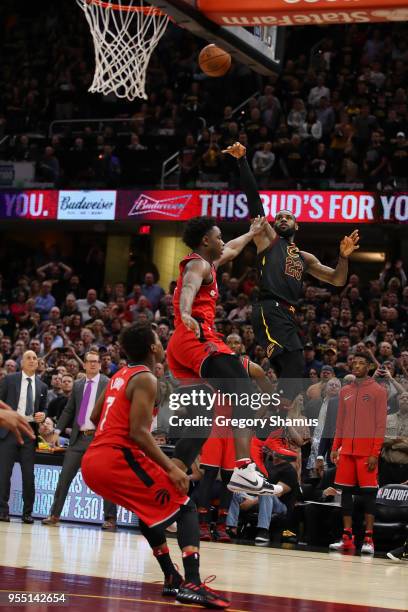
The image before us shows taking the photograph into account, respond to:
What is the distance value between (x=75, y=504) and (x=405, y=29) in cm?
1345

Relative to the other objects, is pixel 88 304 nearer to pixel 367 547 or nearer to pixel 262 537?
pixel 262 537

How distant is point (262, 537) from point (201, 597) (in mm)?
4994

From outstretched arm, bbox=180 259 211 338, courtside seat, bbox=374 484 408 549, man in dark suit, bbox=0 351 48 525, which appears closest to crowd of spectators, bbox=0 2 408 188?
man in dark suit, bbox=0 351 48 525

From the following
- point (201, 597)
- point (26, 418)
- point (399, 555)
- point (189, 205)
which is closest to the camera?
point (201, 597)

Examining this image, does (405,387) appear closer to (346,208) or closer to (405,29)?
(346,208)

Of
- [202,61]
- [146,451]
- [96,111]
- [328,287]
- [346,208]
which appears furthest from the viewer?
[96,111]

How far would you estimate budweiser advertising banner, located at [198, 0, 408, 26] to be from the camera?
29.6 ft

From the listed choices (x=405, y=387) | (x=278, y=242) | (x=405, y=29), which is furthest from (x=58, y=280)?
(x=278, y=242)

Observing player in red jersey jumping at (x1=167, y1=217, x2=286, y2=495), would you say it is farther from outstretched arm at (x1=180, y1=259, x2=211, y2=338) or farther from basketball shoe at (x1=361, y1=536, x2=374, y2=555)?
basketball shoe at (x1=361, y1=536, x2=374, y2=555)

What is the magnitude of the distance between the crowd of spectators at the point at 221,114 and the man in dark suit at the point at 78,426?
8045 millimetres

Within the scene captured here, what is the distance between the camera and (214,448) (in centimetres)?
1020

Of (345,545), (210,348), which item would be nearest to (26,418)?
(345,545)

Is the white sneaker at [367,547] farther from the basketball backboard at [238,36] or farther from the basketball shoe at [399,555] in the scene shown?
the basketball backboard at [238,36]

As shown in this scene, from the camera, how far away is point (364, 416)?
11.0 metres
